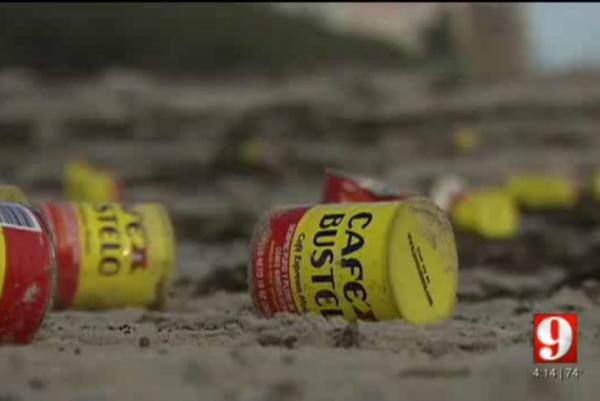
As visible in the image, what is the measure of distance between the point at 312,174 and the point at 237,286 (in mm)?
6467

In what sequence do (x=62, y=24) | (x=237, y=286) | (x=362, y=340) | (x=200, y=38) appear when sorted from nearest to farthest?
(x=362, y=340) → (x=237, y=286) → (x=62, y=24) → (x=200, y=38)

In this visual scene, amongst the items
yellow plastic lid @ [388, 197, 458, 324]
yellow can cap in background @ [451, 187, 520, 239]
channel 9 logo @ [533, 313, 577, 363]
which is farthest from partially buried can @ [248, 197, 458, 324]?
yellow can cap in background @ [451, 187, 520, 239]

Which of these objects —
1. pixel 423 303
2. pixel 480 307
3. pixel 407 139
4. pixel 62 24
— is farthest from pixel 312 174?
pixel 423 303

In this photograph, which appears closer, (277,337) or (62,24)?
(277,337)

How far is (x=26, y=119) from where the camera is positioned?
13.0 metres

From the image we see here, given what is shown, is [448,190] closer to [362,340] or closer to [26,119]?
[362,340]

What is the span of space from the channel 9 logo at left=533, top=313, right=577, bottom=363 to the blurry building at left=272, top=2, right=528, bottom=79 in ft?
22.3

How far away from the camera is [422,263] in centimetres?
302

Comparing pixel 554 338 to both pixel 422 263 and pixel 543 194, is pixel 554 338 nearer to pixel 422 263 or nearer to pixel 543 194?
pixel 422 263

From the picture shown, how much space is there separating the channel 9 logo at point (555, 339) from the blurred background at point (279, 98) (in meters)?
6.17

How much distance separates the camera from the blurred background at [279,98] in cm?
1077

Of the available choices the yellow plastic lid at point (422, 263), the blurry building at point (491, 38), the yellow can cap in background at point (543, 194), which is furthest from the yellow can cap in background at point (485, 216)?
the yellow plastic lid at point (422, 263)

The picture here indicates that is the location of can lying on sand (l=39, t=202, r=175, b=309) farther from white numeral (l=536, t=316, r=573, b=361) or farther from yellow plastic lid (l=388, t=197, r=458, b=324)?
Result: white numeral (l=536, t=316, r=573, b=361)

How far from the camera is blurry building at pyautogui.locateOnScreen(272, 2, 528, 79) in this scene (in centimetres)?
1015
